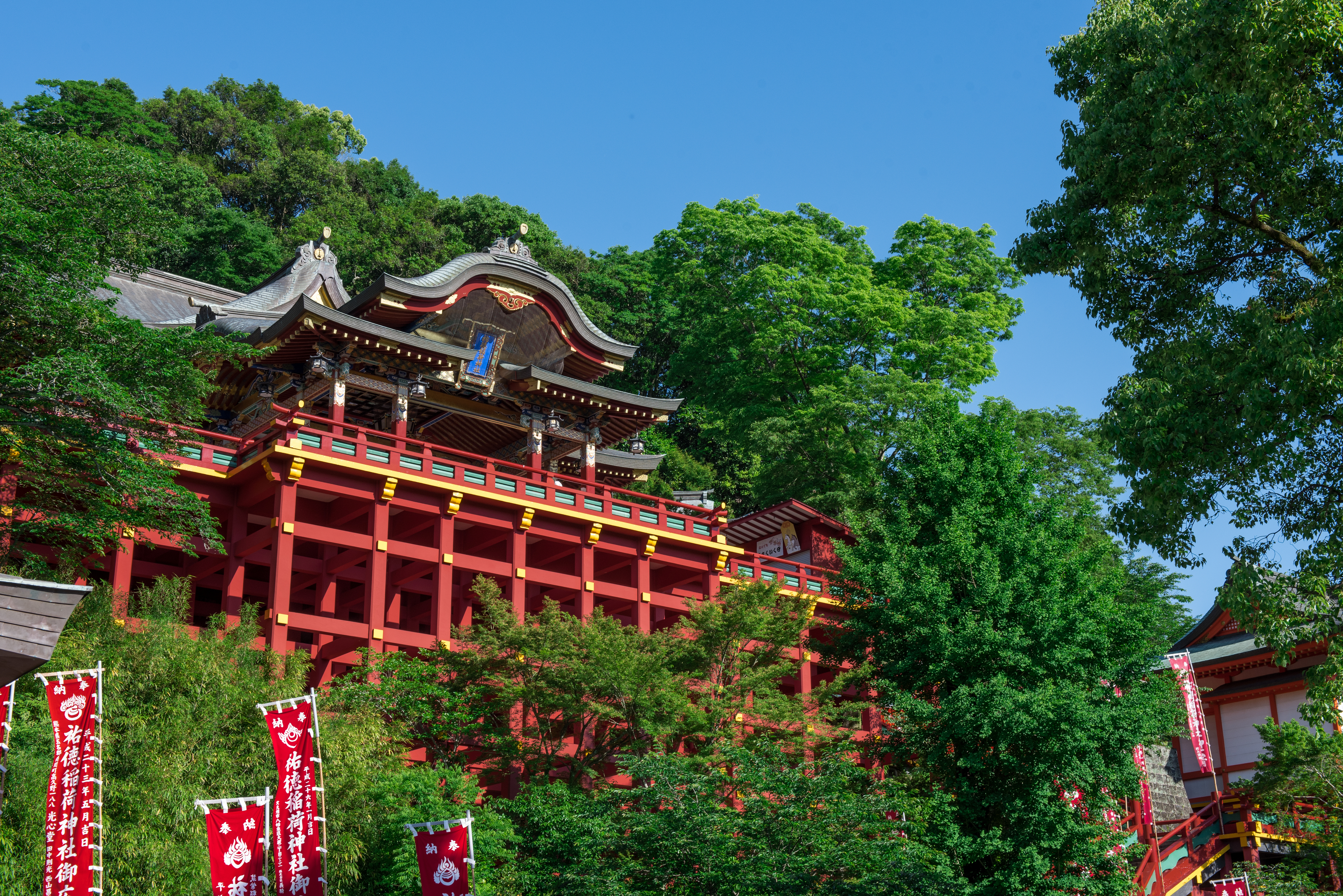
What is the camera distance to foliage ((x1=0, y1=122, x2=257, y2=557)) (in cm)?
1748

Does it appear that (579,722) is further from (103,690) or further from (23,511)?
(23,511)

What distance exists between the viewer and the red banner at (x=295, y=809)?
14.2 meters

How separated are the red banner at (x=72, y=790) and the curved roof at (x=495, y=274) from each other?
45.3 feet

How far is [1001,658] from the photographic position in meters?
22.1

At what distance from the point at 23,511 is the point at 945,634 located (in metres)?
16.1

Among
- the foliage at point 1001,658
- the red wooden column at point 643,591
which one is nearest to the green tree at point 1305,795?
the foliage at point 1001,658

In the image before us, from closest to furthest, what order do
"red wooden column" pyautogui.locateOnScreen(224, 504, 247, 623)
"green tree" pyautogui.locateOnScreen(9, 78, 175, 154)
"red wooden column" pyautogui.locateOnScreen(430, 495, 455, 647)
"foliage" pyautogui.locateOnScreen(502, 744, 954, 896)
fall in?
"foliage" pyautogui.locateOnScreen(502, 744, 954, 896)
"red wooden column" pyautogui.locateOnScreen(224, 504, 247, 623)
"red wooden column" pyautogui.locateOnScreen(430, 495, 455, 647)
"green tree" pyautogui.locateOnScreen(9, 78, 175, 154)

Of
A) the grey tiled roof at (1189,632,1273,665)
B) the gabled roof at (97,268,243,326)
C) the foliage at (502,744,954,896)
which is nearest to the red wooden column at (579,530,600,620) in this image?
the foliage at (502,744,954,896)

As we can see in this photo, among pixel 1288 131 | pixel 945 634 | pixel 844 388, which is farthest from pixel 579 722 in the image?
pixel 844 388

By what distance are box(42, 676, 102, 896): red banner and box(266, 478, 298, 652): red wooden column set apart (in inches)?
314

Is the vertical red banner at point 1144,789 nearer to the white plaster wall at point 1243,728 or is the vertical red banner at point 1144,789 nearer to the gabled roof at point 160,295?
the white plaster wall at point 1243,728

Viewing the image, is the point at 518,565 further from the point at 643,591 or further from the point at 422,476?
the point at 643,591

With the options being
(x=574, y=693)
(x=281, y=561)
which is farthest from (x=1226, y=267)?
(x=281, y=561)

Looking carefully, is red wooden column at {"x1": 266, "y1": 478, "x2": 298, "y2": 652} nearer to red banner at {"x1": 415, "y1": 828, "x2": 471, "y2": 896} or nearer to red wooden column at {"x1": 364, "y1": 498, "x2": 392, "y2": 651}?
red wooden column at {"x1": 364, "y1": 498, "x2": 392, "y2": 651}
